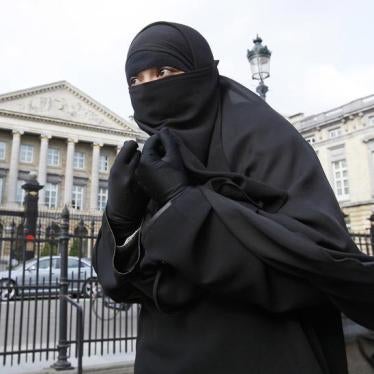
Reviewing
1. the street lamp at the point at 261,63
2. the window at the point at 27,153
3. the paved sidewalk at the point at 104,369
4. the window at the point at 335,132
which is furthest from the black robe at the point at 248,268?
the window at the point at 27,153

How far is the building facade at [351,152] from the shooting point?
3509cm

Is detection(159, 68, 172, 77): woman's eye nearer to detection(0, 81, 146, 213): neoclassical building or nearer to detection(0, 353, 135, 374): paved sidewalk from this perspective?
detection(0, 353, 135, 374): paved sidewalk

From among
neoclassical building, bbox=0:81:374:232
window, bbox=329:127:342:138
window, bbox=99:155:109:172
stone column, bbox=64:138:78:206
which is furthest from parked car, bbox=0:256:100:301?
window, bbox=99:155:109:172

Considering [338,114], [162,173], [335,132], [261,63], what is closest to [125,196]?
[162,173]

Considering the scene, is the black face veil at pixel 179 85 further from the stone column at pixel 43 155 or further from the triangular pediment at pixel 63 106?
the triangular pediment at pixel 63 106

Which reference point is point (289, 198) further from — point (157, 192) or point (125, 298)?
point (125, 298)

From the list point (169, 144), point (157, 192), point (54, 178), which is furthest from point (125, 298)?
point (54, 178)

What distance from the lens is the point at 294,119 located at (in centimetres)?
4372

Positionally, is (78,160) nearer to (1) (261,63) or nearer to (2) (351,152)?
(2) (351,152)

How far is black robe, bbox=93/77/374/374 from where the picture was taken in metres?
0.93

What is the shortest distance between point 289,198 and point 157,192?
33cm

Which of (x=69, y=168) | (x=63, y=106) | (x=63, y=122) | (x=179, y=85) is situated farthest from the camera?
(x=69, y=168)

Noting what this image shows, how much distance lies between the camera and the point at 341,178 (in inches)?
1485

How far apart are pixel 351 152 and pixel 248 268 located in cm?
3861
